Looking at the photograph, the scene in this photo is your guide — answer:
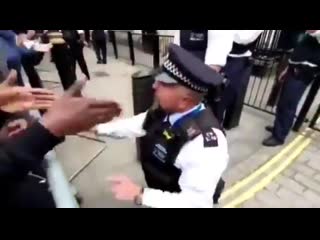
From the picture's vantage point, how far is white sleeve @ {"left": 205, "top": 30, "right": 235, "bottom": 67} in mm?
2762

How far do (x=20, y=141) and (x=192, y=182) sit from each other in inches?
41.3

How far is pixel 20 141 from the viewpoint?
0.80 meters

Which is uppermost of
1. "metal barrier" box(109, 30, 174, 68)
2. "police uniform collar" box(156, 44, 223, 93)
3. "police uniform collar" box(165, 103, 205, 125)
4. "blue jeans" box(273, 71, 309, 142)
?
"police uniform collar" box(156, 44, 223, 93)

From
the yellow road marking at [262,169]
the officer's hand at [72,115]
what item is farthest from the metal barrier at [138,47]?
the officer's hand at [72,115]

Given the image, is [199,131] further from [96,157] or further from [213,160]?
[96,157]

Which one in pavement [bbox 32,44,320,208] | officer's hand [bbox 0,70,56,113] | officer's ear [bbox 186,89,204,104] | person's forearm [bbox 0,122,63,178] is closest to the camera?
person's forearm [bbox 0,122,63,178]

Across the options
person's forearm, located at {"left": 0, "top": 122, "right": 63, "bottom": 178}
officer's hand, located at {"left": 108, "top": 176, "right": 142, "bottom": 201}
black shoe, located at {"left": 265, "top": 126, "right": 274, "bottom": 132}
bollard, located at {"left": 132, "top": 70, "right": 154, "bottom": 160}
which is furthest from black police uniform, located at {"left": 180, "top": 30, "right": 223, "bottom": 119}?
person's forearm, located at {"left": 0, "top": 122, "right": 63, "bottom": 178}

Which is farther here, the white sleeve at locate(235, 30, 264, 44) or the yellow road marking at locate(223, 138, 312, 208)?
the white sleeve at locate(235, 30, 264, 44)

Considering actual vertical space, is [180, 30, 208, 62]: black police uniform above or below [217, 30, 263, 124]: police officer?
above

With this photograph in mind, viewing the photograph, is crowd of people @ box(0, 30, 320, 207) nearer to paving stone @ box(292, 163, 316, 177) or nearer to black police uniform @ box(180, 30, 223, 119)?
black police uniform @ box(180, 30, 223, 119)

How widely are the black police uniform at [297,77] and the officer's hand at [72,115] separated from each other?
286 centimetres

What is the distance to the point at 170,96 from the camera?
1.80 m

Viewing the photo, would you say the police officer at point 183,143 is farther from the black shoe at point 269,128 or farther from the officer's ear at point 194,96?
the black shoe at point 269,128
